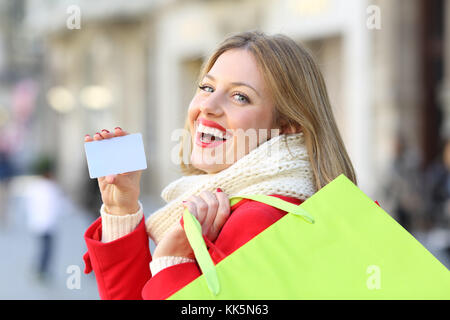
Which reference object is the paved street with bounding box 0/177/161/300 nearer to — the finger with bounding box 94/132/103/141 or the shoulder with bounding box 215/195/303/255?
the finger with bounding box 94/132/103/141

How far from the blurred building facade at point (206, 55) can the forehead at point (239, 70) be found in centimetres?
84

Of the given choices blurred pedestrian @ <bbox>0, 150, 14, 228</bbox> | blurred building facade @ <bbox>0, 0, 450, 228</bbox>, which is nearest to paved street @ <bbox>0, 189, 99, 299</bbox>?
blurred pedestrian @ <bbox>0, 150, 14, 228</bbox>

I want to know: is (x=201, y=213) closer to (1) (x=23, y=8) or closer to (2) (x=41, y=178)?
(2) (x=41, y=178)

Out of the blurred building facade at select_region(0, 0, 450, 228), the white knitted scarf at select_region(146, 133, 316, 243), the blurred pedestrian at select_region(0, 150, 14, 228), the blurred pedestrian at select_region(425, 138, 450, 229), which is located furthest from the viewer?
the blurred pedestrian at select_region(0, 150, 14, 228)

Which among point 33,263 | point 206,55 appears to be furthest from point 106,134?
point 33,263

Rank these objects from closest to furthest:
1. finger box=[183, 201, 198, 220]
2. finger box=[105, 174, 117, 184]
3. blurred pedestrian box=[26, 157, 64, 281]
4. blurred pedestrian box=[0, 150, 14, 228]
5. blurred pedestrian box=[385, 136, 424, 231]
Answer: finger box=[183, 201, 198, 220], finger box=[105, 174, 117, 184], blurred pedestrian box=[26, 157, 64, 281], blurred pedestrian box=[385, 136, 424, 231], blurred pedestrian box=[0, 150, 14, 228]

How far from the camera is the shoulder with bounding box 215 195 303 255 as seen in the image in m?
1.50

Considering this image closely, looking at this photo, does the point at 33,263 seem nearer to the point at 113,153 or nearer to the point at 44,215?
the point at 44,215

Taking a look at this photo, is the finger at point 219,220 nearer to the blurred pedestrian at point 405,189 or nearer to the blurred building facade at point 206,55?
the blurred building facade at point 206,55

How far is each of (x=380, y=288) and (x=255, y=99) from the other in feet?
2.49

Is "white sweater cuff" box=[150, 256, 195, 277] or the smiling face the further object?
the smiling face

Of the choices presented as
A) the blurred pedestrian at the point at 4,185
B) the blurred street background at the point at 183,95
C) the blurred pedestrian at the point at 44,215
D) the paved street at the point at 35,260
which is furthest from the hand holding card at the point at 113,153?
the blurred pedestrian at the point at 4,185

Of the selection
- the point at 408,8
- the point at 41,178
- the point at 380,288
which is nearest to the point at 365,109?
the point at 408,8
